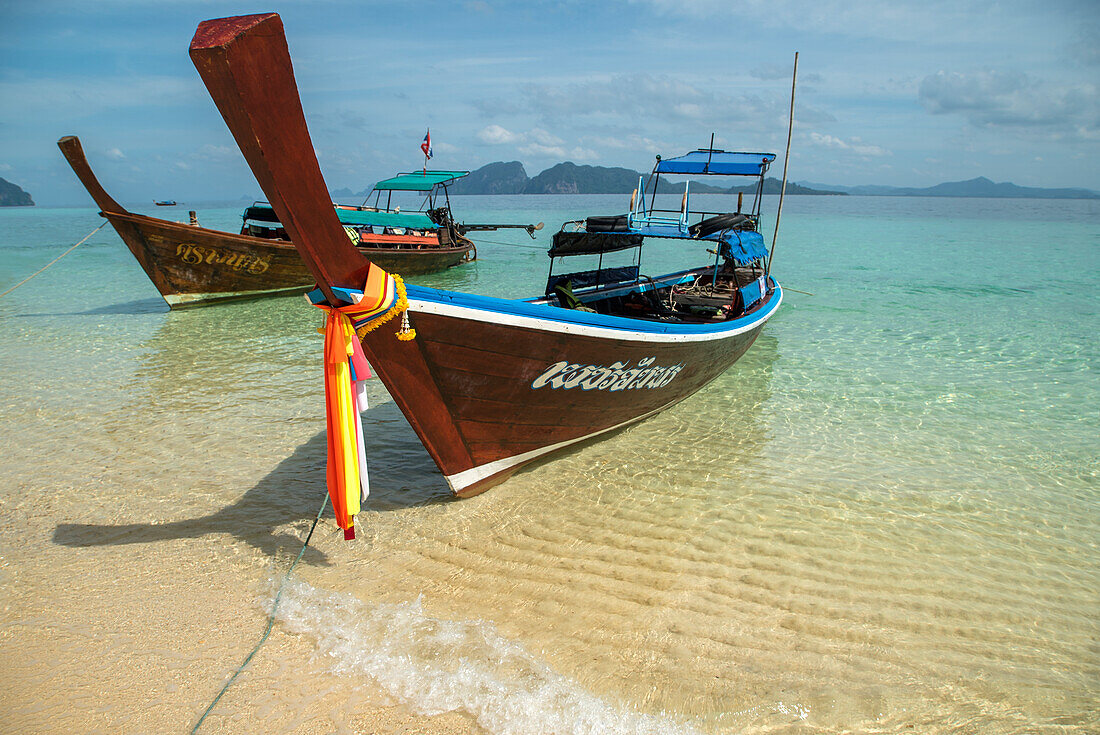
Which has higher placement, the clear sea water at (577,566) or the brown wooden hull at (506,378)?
the brown wooden hull at (506,378)

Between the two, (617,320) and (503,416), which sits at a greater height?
(617,320)

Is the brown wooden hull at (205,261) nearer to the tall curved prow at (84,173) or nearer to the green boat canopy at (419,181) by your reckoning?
the tall curved prow at (84,173)

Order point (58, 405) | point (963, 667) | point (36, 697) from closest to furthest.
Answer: point (36, 697), point (963, 667), point (58, 405)

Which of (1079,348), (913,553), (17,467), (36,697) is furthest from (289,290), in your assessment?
(1079,348)

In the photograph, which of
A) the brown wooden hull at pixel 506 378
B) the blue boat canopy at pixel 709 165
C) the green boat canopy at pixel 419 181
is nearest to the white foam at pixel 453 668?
the brown wooden hull at pixel 506 378

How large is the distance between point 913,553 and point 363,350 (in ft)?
13.4

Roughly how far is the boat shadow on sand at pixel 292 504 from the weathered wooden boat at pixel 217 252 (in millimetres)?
7662

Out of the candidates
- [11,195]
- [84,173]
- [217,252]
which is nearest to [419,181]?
[217,252]

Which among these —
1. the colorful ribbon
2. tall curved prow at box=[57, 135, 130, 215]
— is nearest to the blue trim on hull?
the colorful ribbon

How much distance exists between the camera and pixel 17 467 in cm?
538

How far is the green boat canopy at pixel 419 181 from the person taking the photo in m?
18.8

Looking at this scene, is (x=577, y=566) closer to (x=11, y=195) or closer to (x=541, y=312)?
(x=541, y=312)

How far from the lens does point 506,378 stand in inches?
167

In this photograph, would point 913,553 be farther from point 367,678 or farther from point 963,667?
point 367,678
